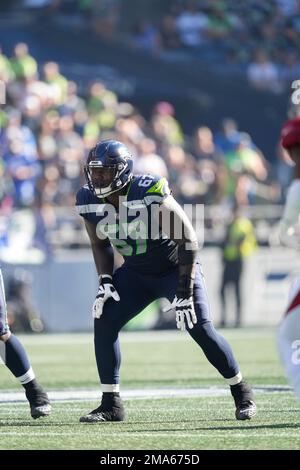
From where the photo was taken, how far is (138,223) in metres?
6.88

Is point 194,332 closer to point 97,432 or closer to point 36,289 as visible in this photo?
point 97,432

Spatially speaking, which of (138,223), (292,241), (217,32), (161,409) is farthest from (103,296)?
(217,32)

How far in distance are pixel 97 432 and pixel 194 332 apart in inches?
34.4

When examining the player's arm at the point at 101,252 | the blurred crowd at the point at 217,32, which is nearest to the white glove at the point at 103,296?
the player's arm at the point at 101,252

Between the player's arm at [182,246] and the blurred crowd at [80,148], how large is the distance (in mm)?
8540

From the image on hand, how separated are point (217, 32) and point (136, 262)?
14895 mm

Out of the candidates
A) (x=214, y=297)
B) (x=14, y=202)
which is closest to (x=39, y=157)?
(x=14, y=202)

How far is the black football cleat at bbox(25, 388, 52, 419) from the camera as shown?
23.2 feet

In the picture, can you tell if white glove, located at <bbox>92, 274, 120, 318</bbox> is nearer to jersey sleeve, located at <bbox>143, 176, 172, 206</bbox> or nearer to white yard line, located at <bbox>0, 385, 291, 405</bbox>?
jersey sleeve, located at <bbox>143, 176, 172, 206</bbox>

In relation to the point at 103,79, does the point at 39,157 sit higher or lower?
lower

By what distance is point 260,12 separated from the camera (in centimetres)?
2198

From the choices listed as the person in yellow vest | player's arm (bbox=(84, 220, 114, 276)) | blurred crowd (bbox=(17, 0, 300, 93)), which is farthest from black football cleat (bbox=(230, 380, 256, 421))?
blurred crowd (bbox=(17, 0, 300, 93))

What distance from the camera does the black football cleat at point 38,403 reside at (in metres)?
7.06

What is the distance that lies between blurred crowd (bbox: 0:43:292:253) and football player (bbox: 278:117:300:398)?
9.78 metres
